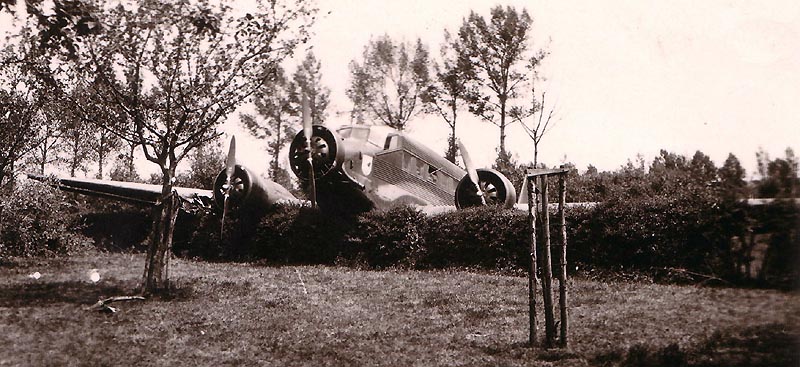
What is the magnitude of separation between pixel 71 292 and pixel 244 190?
7.20m

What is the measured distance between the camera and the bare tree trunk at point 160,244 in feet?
34.4

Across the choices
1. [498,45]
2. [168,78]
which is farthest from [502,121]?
[168,78]

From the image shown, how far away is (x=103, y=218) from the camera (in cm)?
2472

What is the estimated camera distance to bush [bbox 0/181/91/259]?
1521 centimetres

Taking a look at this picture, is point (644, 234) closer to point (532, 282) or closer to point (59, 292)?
point (532, 282)

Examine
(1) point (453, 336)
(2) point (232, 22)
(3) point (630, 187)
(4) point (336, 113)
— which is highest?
(4) point (336, 113)

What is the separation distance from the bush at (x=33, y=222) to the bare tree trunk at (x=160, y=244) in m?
6.32

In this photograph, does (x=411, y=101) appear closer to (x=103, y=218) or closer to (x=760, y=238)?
(x=103, y=218)

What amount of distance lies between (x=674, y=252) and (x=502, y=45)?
9967mm

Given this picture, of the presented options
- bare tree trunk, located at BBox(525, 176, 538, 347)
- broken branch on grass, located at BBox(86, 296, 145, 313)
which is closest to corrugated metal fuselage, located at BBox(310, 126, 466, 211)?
broken branch on grass, located at BBox(86, 296, 145, 313)

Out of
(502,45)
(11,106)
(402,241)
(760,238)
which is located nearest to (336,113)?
(502,45)

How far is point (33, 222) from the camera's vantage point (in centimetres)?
1617

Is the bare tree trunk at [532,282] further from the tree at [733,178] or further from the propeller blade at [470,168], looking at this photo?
the propeller blade at [470,168]

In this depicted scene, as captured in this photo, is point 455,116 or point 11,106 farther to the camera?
point 455,116
